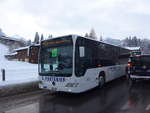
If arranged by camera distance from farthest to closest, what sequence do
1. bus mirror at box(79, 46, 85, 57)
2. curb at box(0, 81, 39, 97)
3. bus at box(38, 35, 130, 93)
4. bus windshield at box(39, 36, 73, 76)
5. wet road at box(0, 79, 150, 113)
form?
curb at box(0, 81, 39, 97) → bus mirror at box(79, 46, 85, 57) → bus windshield at box(39, 36, 73, 76) → bus at box(38, 35, 130, 93) → wet road at box(0, 79, 150, 113)

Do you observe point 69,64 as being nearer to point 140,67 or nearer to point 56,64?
point 56,64

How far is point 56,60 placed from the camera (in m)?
7.20

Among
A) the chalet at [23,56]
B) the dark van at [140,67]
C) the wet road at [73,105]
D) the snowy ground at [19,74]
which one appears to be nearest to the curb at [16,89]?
the snowy ground at [19,74]

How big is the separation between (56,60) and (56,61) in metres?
0.05

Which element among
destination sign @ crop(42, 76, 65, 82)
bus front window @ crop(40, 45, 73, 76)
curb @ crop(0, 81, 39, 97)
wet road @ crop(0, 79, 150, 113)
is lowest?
wet road @ crop(0, 79, 150, 113)

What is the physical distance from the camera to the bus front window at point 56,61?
270 inches

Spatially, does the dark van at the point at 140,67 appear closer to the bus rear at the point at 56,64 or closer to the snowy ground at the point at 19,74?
the bus rear at the point at 56,64

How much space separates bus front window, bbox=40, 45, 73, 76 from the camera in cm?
687

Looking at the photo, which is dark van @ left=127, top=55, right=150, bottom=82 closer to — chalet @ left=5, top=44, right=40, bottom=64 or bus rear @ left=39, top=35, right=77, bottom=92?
bus rear @ left=39, top=35, right=77, bottom=92

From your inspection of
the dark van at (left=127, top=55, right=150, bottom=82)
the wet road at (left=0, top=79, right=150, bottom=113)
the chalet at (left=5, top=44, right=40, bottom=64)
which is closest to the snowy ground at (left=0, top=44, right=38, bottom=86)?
the wet road at (left=0, top=79, right=150, bottom=113)

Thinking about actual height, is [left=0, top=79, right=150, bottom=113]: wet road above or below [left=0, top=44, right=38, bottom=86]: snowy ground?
below

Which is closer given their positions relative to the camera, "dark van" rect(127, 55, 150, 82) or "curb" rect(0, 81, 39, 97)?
"curb" rect(0, 81, 39, 97)

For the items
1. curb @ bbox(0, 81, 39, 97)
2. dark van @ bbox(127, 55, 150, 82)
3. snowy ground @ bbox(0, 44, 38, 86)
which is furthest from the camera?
snowy ground @ bbox(0, 44, 38, 86)

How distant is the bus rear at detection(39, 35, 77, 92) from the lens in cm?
683
